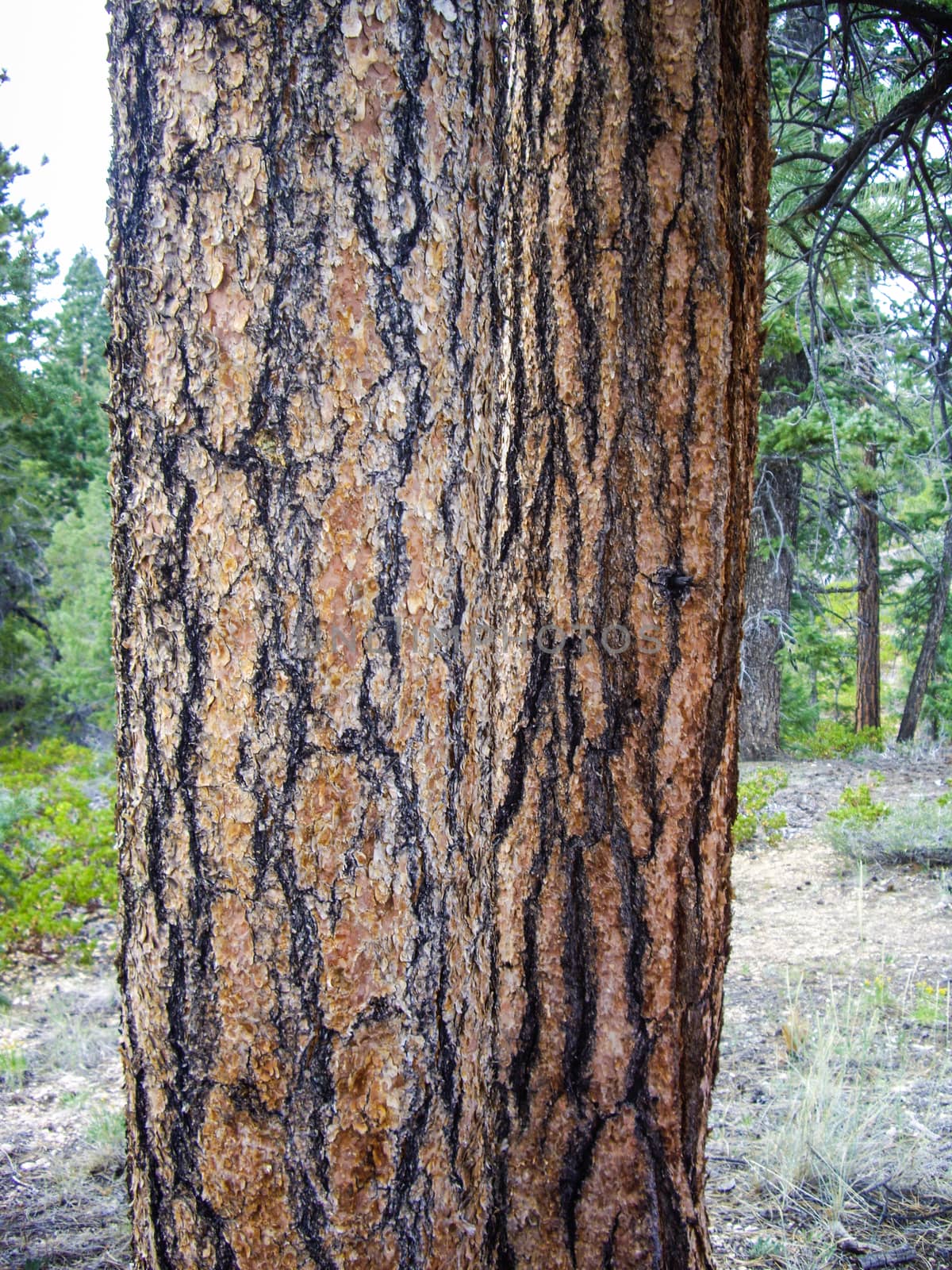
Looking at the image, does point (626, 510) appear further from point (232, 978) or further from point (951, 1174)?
point (951, 1174)

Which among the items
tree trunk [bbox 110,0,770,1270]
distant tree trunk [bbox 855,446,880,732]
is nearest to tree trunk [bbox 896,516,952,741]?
distant tree trunk [bbox 855,446,880,732]

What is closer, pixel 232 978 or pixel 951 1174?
pixel 232 978

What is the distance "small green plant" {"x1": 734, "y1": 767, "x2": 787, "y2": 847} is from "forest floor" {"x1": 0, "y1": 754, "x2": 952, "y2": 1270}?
38.4 inches

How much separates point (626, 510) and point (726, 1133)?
2262 mm

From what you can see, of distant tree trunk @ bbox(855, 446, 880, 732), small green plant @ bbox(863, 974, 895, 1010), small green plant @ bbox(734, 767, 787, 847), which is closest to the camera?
small green plant @ bbox(863, 974, 895, 1010)

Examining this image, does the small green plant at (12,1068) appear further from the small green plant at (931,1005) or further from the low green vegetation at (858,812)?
the low green vegetation at (858,812)

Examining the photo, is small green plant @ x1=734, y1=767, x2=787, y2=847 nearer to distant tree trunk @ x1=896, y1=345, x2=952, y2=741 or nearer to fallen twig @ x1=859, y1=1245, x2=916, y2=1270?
fallen twig @ x1=859, y1=1245, x2=916, y2=1270

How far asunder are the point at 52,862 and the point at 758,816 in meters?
4.88

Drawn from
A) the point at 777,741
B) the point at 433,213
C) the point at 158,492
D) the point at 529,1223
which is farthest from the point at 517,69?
the point at 777,741

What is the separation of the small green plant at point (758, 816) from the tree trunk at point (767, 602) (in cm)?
216

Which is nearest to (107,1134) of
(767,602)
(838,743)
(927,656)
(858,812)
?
(858,812)

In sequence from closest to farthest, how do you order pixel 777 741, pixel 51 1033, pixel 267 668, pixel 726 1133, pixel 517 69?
pixel 267 668 < pixel 517 69 < pixel 726 1133 < pixel 51 1033 < pixel 777 741

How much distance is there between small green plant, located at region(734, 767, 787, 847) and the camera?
651 centimetres

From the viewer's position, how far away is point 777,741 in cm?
1034
